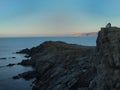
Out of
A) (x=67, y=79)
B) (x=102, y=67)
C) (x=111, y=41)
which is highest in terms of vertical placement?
(x=111, y=41)

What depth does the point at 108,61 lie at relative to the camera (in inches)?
1248

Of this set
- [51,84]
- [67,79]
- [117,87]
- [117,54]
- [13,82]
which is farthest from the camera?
[13,82]

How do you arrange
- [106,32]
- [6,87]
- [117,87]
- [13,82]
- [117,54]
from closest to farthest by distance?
1. [117,87]
2. [117,54]
3. [106,32]
4. [6,87]
5. [13,82]

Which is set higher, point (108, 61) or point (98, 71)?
point (108, 61)

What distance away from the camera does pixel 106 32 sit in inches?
1385

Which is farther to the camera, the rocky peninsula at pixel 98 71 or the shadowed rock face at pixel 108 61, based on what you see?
the rocky peninsula at pixel 98 71

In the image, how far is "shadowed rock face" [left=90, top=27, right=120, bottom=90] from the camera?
2964 centimetres

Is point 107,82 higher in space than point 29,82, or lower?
higher

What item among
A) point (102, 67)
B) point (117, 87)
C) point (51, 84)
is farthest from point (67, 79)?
point (117, 87)

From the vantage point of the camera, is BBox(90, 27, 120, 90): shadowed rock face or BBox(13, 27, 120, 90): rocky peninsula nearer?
BBox(90, 27, 120, 90): shadowed rock face

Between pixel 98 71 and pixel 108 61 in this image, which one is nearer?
pixel 108 61

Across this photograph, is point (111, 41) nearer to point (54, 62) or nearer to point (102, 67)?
point (102, 67)

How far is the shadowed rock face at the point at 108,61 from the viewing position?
29641 mm

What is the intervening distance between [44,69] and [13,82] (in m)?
8.73
